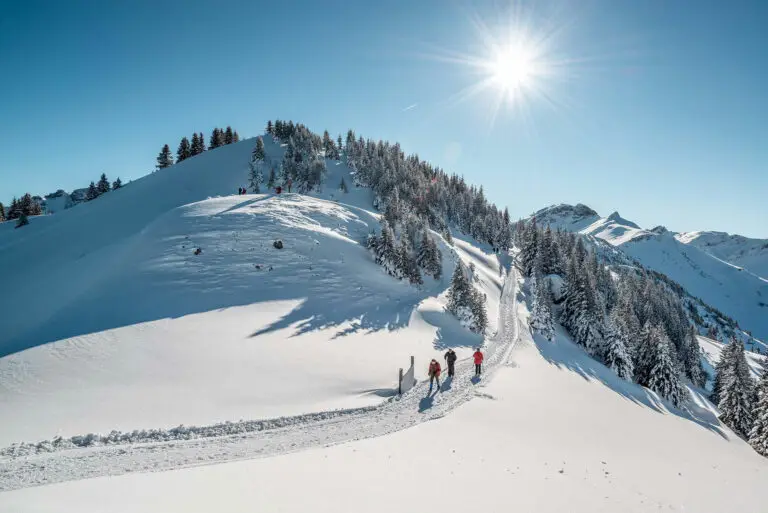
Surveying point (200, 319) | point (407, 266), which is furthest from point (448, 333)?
point (200, 319)

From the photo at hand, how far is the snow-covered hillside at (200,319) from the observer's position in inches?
568

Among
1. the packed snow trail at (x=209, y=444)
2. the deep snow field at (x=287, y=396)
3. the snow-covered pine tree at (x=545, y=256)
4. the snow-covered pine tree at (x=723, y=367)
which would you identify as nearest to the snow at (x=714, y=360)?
the snow-covered pine tree at (x=723, y=367)

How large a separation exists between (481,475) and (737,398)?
147 feet

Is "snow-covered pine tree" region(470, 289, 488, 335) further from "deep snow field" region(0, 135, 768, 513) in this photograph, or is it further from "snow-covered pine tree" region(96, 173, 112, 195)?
"snow-covered pine tree" region(96, 173, 112, 195)

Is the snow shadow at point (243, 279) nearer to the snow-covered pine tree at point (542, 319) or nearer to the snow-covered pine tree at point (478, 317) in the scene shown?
the snow-covered pine tree at point (478, 317)

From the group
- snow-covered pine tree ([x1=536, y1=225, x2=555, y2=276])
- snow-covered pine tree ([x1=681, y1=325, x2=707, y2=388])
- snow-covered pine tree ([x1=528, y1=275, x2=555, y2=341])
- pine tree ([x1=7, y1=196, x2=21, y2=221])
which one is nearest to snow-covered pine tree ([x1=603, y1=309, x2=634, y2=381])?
snow-covered pine tree ([x1=528, y1=275, x2=555, y2=341])

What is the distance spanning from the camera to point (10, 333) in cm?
1994

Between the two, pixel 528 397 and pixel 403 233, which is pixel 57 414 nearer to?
pixel 528 397

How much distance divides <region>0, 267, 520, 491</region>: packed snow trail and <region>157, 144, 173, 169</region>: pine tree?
89.9m

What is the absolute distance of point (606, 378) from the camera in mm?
31797

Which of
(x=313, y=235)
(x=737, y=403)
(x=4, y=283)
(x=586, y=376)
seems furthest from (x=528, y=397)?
(x=4, y=283)

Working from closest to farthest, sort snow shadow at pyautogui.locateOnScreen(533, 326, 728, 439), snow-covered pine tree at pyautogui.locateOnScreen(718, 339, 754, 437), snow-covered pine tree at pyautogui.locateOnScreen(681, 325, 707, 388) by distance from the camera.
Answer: snow shadow at pyautogui.locateOnScreen(533, 326, 728, 439) → snow-covered pine tree at pyautogui.locateOnScreen(718, 339, 754, 437) → snow-covered pine tree at pyautogui.locateOnScreen(681, 325, 707, 388)

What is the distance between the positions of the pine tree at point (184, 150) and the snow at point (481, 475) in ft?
305

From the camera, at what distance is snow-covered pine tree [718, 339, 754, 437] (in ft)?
118
